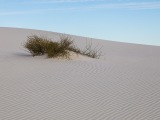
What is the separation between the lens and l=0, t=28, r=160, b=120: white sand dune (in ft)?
19.0

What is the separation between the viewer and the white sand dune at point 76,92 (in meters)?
5.80

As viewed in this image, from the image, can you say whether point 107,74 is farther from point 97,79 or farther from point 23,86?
point 23,86

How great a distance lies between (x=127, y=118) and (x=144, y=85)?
2653 millimetres

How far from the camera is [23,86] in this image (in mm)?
7770

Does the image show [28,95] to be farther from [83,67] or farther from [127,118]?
[83,67]

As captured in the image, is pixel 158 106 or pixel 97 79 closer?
pixel 158 106

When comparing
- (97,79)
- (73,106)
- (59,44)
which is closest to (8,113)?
(73,106)

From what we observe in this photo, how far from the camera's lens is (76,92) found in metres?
7.27

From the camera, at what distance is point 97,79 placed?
28.6 feet

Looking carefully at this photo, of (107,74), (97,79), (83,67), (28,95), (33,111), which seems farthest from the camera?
(83,67)

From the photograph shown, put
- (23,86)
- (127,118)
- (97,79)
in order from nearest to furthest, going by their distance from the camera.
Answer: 1. (127,118)
2. (23,86)
3. (97,79)

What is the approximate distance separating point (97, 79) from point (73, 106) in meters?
2.57

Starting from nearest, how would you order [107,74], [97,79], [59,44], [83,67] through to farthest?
[97,79]
[107,74]
[83,67]
[59,44]

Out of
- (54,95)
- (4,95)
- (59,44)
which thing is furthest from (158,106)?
(59,44)
